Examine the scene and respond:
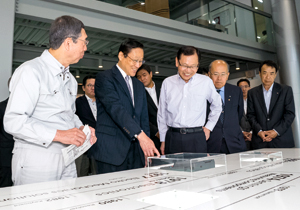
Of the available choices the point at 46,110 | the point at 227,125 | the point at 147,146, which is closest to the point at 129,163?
the point at 147,146

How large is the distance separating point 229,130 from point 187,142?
1.91 ft

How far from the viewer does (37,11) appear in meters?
3.70

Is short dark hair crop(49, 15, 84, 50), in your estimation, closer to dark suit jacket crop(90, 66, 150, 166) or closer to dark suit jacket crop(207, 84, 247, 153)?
dark suit jacket crop(90, 66, 150, 166)

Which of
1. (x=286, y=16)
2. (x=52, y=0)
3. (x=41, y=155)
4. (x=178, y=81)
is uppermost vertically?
(x=286, y=16)

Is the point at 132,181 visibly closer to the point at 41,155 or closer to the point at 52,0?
the point at 41,155

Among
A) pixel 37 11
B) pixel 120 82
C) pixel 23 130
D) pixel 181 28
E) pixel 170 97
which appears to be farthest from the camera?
pixel 181 28

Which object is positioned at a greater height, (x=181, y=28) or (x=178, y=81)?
(x=181, y=28)

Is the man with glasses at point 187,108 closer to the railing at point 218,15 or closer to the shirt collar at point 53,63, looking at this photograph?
the shirt collar at point 53,63

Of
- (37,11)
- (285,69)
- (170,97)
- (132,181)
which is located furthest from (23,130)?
(285,69)

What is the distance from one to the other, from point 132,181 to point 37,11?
3.51m

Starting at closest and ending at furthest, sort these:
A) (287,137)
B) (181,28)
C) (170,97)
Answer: (170,97)
(287,137)
(181,28)

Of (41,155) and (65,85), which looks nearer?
(41,155)

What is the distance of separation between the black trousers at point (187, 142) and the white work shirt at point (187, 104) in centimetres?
8

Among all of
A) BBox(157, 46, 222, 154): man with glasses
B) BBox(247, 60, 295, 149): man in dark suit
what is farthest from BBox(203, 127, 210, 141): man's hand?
BBox(247, 60, 295, 149): man in dark suit
